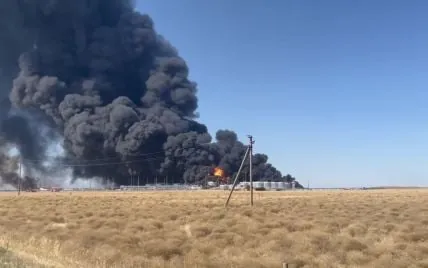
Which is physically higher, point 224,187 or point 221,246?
point 224,187

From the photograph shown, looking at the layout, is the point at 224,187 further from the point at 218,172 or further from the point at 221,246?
the point at 221,246

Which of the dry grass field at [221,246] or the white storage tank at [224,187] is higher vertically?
the white storage tank at [224,187]

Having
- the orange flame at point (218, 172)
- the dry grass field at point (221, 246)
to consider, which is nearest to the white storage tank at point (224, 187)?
the orange flame at point (218, 172)

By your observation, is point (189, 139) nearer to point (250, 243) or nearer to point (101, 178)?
point (101, 178)

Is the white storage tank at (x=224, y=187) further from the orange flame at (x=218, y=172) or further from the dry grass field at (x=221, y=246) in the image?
the dry grass field at (x=221, y=246)

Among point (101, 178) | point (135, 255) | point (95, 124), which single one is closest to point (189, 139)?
point (95, 124)

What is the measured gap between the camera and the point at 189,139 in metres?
108

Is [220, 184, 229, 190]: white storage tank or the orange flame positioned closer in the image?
[220, 184, 229, 190]: white storage tank

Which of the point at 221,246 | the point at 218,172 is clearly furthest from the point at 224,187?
the point at 221,246

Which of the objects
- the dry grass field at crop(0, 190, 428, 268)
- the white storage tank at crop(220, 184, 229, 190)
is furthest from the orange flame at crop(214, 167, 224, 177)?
the dry grass field at crop(0, 190, 428, 268)

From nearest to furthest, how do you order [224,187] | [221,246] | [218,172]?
[221,246], [224,187], [218,172]

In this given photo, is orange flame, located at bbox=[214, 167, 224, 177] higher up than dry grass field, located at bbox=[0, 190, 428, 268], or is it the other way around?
orange flame, located at bbox=[214, 167, 224, 177]

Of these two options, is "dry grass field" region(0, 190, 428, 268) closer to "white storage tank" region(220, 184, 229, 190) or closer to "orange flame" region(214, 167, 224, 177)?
"white storage tank" region(220, 184, 229, 190)

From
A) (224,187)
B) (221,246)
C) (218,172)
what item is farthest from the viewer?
(218,172)
